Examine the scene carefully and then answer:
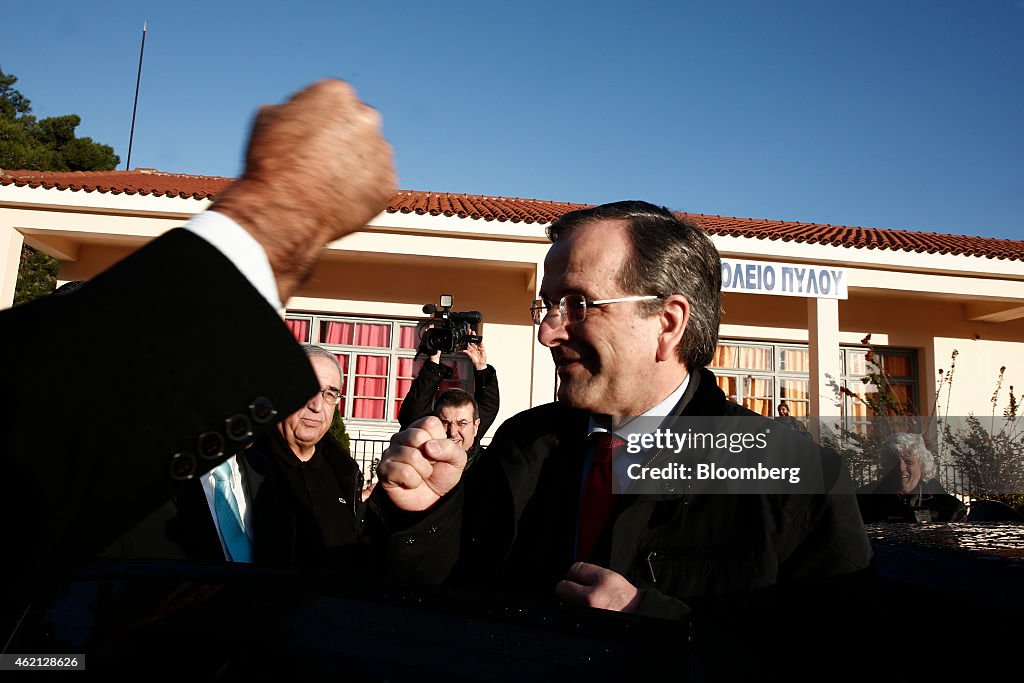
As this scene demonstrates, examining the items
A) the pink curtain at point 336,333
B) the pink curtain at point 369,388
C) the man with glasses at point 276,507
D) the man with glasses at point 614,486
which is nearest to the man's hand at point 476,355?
the man with glasses at point 276,507

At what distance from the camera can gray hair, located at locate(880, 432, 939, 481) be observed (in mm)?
4551

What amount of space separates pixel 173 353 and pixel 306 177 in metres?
0.21

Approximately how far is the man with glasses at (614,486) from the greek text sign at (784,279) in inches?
353

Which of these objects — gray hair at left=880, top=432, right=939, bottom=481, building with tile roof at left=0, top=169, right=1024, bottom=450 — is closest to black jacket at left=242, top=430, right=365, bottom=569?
gray hair at left=880, top=432, right=939, bottom=481

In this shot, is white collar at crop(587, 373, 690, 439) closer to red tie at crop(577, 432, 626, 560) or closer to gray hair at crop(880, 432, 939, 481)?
red tie at crop(577, 432, 626, 560)

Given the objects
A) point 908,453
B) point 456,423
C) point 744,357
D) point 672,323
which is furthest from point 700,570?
point 744,357

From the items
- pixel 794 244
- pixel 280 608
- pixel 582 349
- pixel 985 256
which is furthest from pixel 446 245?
pixel 280 608

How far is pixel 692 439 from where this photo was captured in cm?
172

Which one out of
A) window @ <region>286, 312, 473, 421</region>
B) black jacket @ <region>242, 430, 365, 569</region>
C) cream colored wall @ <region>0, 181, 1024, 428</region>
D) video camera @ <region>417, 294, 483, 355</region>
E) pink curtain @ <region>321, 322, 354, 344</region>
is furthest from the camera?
pink curtain @ <region>321, 322, 354, 344</region>

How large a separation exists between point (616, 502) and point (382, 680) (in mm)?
867

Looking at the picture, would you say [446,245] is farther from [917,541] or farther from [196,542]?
[917,541]

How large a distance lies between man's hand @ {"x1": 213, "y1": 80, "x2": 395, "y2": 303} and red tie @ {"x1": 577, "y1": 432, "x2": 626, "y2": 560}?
1106mm

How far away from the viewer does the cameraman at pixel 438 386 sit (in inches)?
181

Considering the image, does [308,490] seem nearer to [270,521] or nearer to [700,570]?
[270,521]
